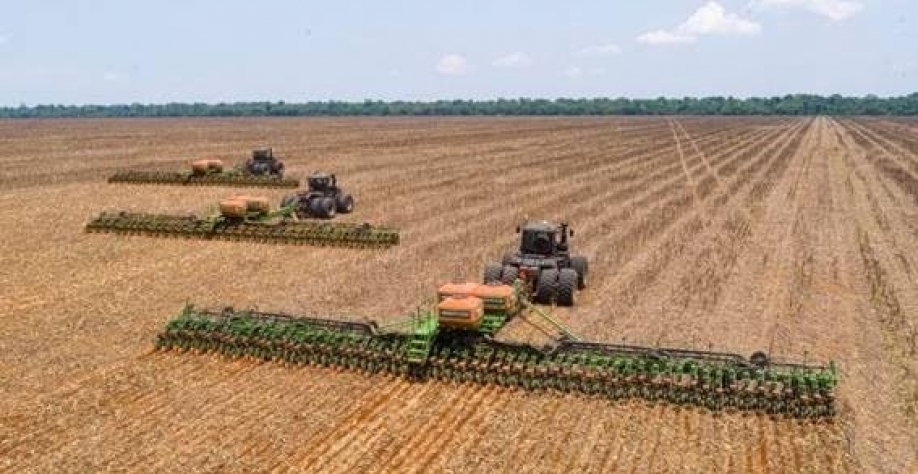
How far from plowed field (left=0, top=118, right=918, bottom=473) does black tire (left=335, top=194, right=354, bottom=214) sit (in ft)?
2.42

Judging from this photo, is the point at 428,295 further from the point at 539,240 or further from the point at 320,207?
the point at 320,207

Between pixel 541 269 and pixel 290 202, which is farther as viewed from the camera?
pixel 290 202

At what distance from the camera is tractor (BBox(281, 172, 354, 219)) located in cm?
3288

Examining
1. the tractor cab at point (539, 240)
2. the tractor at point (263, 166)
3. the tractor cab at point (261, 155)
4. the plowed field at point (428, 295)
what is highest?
the tractor cab at point (539, 240)

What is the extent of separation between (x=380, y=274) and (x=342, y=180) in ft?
78.7

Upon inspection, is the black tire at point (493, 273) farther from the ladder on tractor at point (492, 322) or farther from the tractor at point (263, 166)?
the tractor at point (263, 166)

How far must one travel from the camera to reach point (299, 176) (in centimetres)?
4947

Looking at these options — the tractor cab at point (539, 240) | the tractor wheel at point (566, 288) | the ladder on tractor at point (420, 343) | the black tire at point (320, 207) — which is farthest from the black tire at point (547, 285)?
the black tire at point (320, 207)

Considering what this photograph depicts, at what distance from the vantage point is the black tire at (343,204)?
34.6 m

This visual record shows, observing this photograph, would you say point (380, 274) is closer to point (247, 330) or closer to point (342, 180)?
point (247, 330)

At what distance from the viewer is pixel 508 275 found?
19953mm

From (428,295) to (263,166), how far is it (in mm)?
26878

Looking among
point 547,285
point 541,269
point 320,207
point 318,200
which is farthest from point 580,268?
point 318,200

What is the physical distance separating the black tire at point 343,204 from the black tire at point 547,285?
51.9ft
